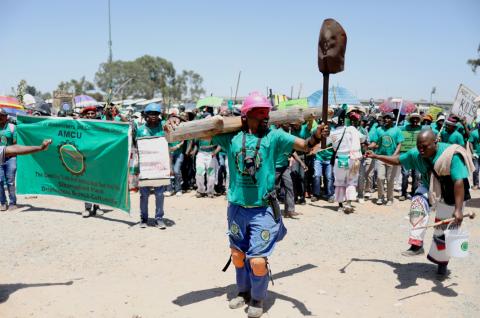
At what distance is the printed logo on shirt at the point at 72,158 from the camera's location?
8.14 metres

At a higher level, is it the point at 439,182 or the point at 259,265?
the point at 439,182

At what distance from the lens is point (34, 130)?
857 cm

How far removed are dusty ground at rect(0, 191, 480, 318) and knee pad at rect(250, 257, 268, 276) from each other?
0.53m

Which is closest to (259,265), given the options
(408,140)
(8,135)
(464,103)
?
(464,103)

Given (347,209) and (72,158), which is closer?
(72,158)

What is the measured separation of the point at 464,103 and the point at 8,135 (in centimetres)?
813

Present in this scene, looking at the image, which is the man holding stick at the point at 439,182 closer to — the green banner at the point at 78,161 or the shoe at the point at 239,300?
the shoe at the point at 239,300

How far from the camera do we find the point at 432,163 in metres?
5.02

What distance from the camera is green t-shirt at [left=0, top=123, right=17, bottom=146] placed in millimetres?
8320

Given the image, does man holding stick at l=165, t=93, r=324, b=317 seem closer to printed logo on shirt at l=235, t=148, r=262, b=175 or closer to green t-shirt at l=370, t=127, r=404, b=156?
printed logo on shirt at l=235, t=148, r=262, b=175

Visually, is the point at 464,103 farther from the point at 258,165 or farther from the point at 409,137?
the point at 258,165

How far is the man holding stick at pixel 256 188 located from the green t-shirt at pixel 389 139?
6.23 meters

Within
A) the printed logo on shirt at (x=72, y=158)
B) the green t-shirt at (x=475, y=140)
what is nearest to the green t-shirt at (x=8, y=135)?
the printed logo on shirt at (x=72, y=158)

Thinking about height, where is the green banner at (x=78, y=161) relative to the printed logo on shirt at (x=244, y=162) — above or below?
below
